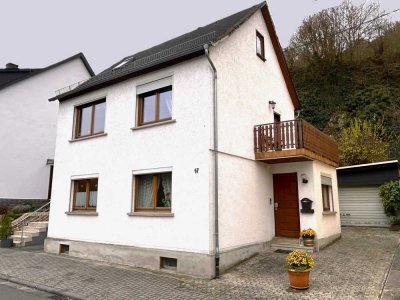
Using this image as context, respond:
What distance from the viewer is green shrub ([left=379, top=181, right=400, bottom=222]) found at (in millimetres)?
15695

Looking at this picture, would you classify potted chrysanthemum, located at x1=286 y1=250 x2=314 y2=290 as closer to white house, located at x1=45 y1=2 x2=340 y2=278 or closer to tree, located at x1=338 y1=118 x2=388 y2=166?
white house, located at x1=45 y1=2 x2=340 y2=278

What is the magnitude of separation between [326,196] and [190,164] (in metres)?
6.49

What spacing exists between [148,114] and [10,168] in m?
11.7

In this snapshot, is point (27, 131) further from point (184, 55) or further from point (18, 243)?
point (184, 55)

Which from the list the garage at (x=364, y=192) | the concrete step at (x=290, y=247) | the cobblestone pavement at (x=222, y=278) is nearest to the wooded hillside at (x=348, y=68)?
the garage at (x=364, y=192)

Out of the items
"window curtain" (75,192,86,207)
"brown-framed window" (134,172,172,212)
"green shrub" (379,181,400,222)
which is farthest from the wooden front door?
"green shrub" (379,181,400,222)

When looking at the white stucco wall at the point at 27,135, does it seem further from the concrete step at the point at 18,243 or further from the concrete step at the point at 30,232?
the concrete step at the point at 18,243

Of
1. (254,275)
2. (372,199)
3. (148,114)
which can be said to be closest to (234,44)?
(148,114)

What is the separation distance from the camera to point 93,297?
21.9 ft

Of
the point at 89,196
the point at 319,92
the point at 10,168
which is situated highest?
the point at 319,92

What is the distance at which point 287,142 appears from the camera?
410 inches

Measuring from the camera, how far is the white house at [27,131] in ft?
58.6

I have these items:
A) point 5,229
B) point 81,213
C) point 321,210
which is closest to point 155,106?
point 81,213

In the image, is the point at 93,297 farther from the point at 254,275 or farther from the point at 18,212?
the point at 18,212
